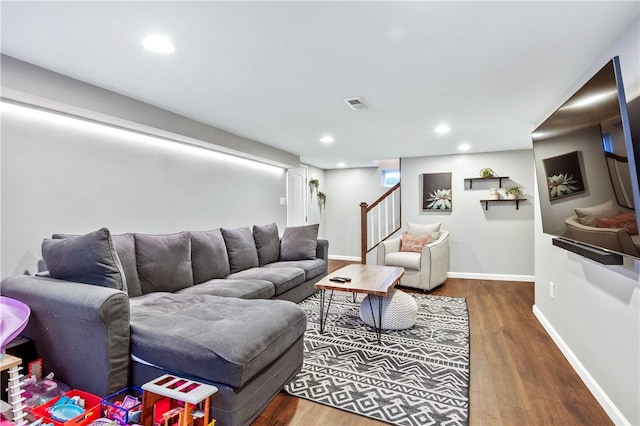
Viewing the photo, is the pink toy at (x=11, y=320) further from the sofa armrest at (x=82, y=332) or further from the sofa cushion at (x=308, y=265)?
the sofa cushion at (x=308, y=265)

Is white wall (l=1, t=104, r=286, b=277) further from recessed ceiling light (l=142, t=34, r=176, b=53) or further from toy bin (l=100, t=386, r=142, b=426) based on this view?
toy bin (l=100, t=386, r=142, b=426)

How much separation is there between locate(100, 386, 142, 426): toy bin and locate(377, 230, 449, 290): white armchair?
12.2 feet

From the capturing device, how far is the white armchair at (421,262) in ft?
14.8

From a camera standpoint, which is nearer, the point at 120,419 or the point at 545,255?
the point at 120,419

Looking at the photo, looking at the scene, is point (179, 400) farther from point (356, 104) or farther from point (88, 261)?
point (356, 104)

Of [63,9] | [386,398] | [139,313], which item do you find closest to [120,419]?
[139,313]

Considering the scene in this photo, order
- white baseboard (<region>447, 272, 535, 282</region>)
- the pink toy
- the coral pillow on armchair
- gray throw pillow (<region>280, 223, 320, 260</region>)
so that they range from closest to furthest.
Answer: the pink toy < gray throw pillow (<region>280, 223, 320, 260</region>) < the coral pillow on armchair < white baseboard (<region>447, 272, 535, 282</region>)

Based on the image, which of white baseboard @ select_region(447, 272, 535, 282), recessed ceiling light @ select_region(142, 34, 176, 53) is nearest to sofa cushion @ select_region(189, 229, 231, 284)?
recessed ceiling light @ select_region(142, 34, 176, 53)

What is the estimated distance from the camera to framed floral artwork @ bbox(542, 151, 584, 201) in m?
1.91

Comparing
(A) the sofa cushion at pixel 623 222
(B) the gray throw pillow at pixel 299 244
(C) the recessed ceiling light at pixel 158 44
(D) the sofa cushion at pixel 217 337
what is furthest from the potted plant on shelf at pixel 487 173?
(C) the recessed ceiling light at pixel 158 44

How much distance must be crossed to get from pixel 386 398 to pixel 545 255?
2356mm

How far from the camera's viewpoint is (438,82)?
246 centimetres

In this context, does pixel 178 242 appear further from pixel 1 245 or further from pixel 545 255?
pixel 545 255

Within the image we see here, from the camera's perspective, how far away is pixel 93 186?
266 cm
